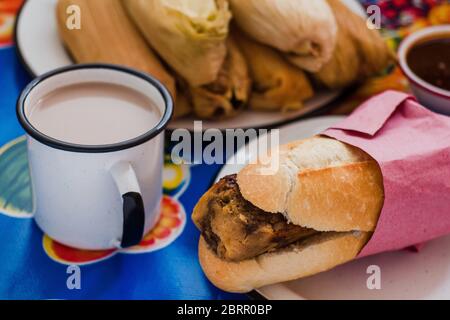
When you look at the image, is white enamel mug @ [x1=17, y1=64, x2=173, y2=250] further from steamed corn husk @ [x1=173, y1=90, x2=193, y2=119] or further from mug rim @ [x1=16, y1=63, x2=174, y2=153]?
steamed corn husk @ [x1=173, y1=90, x2=193, y2=119]

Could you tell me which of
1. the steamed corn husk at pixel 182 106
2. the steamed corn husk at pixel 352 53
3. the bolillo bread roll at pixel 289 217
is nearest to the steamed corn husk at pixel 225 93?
the steamed corn husk at pixel 182 106

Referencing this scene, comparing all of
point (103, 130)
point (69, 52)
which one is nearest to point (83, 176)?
point (103, 130)

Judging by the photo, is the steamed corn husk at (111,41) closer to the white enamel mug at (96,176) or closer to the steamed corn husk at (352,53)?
the white enamel mug at (96,176)

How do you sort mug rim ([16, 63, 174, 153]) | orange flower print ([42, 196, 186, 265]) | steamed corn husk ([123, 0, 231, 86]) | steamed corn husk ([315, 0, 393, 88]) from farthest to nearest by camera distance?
steamed corn husk ([315, 0, 393, 88]), steamed corn husk ([123, 0, 231, 86]), orange flower print ([42, 196, 186, 265]), mug rim ([16, 63, 174, 153])

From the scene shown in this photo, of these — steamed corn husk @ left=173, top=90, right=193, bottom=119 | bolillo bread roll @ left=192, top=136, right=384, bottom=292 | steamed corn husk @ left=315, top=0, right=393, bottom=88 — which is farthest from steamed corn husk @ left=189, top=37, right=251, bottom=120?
bolillo bread roll @ left=192, top=136, right=384, bottom=292

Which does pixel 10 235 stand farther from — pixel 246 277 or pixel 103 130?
pixel 246 277

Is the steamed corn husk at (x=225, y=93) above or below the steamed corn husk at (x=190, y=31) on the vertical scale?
below
